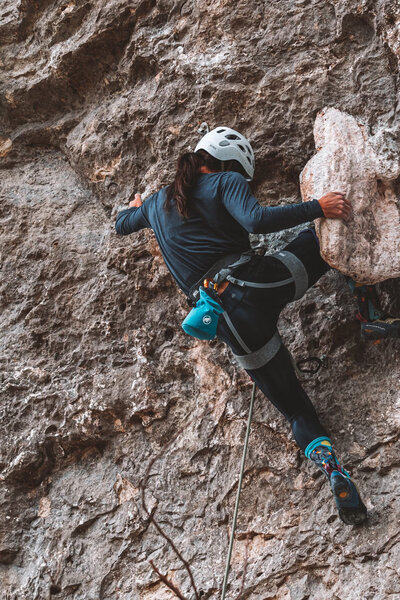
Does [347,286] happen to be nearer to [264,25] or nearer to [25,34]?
[264,25]

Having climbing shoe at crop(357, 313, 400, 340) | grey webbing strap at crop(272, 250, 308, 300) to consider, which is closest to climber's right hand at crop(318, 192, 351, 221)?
grey webbing strap at crop(272, 250, 308, 300)

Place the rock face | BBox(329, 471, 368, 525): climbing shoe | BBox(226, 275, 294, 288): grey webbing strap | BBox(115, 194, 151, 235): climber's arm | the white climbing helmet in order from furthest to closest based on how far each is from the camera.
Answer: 1. BBox(115, 194, 151, 235): climber's arm
2. the white climbing helmet
3. the rock face
4. BBox(226, 275, 294, 288): grey webbing strap
5. BBox(329, 471, 368, 525): climbing shoe

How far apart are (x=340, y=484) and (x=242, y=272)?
3.82 feet

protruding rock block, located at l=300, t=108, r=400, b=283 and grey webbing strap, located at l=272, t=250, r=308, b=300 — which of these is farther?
grey webbing strap, located at l=272, t=250, r=308, b=300

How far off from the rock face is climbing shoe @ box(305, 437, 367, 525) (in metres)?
0.11

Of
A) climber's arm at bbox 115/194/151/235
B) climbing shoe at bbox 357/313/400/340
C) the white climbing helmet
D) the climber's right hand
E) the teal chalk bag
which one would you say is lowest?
climbing shoe at bbox 357/313/400/340

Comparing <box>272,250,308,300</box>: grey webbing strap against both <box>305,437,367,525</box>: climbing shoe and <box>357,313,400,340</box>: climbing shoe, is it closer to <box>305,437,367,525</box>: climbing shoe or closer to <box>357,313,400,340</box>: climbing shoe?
<box>357,313,400,340</box>: climbing shoe

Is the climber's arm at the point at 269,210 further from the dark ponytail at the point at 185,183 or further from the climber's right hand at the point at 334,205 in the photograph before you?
the dark ponytail at the point at 185,183

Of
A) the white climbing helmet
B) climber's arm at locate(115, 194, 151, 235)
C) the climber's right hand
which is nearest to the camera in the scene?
the climber's right hand

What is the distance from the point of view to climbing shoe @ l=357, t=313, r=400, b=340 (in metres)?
3.87

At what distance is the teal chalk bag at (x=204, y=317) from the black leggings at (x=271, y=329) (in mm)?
110

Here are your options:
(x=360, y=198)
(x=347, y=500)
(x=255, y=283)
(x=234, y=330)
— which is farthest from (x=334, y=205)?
(x=347, y=500)

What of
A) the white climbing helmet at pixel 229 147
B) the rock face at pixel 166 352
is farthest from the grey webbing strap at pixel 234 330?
the white climbing helmet at pixel 229 147

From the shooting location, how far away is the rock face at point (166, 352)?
399cm
